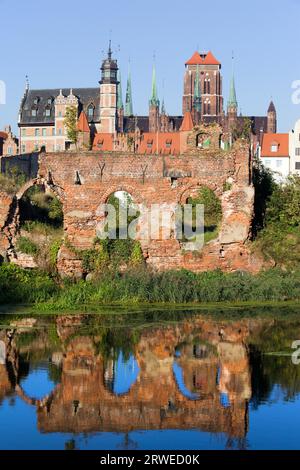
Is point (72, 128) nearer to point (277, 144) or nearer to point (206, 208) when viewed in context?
point (277, 144)

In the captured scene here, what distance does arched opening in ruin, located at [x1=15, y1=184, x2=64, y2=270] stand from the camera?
30.1 metres

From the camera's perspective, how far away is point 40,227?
31.5 m

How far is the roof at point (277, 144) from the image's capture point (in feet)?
263

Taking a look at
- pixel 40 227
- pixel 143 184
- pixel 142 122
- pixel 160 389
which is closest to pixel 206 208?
pixel 143 184

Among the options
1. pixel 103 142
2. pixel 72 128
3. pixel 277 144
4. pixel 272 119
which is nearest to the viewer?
pixel 72 128

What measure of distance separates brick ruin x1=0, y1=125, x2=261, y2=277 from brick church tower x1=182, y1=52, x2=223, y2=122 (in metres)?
99.4

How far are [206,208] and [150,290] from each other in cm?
745

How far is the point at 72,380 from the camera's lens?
61.2 ft

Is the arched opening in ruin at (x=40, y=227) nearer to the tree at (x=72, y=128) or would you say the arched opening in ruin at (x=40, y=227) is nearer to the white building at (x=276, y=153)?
the tree at (x=72, y=128)

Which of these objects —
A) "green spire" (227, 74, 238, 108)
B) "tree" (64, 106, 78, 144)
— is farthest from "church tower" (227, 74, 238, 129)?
"tree" (64, 106, 78, 144)

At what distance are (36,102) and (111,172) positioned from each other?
7161 cm

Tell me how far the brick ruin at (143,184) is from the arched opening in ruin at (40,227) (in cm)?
38

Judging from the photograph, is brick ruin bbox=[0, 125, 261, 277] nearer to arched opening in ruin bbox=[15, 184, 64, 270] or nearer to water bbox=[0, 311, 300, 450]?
arched opening in ruin bbox=[15, 184, 64, 270]

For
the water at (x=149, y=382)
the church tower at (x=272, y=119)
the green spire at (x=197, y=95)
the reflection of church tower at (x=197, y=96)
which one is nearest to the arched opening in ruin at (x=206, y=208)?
the water at (x=149, y=382)
